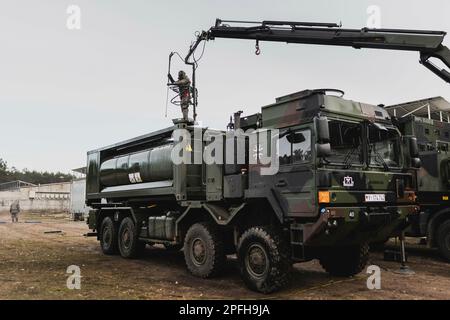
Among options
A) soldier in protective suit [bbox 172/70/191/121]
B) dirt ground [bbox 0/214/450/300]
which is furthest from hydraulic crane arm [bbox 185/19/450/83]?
dirt ground [bbox 0/214/450/300]

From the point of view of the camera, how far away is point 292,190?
644 cm

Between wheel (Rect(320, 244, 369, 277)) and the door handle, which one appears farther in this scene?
wheel (Rect(320, 244, 369, 277))

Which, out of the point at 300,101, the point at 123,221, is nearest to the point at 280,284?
the point at 300,101

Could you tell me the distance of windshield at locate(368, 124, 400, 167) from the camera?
695 centimetres

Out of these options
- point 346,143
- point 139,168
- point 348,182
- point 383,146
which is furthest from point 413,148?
point 139,168

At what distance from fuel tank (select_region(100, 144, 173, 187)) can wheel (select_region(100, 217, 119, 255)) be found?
113 centimetres

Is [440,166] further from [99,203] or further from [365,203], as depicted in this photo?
[99,203]

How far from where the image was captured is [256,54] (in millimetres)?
11188

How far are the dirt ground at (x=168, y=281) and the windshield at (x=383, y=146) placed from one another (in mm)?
2203

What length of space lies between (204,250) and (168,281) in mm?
902

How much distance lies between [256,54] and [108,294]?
730 cm

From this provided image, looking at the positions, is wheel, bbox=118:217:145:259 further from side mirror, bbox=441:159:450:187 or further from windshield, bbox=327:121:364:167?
side mirror, bbox=441:159:450:187

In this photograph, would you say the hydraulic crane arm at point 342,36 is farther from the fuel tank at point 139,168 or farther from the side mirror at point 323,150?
the side mirror at point 323,150

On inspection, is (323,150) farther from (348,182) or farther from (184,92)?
(184,92)
